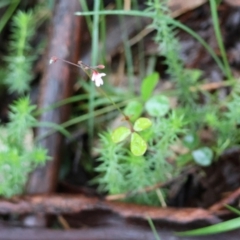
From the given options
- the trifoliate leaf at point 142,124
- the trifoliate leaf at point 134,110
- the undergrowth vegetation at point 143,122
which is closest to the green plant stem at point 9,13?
the undergrowth vegetation at point 143,122

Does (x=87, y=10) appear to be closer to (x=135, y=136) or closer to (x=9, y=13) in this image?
(x=9, y=13)

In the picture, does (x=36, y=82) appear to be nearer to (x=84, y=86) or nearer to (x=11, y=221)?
(x=84, y=86)

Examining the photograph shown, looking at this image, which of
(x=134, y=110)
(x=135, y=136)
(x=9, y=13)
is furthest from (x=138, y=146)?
(x=9, y=13)

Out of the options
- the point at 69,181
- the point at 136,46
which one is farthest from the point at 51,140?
the point at 136,46

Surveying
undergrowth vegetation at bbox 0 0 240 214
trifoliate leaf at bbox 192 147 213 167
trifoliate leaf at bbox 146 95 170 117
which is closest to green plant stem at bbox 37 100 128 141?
undergrowth vegetation at bbox 0 0 240 214

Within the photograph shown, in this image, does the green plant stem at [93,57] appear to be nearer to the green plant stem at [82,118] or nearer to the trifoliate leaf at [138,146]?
the green plant stem at [82,118]
